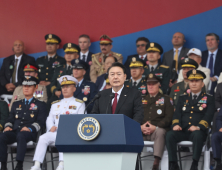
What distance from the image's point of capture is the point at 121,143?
2.09 meters

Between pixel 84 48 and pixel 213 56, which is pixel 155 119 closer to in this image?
pixel 213 56

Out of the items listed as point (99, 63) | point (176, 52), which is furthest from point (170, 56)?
point (99, 63)

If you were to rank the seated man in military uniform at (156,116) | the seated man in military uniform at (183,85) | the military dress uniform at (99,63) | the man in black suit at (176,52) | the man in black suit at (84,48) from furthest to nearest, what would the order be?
the man in black suit at (84,48) → the military dress uniform at (99,63) → the man in black suit at (176,52) → the seated man in military uniform at (183,85) → the seated man in military uniform at (156,116)

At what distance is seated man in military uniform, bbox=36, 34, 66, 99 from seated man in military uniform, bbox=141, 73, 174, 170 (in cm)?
233

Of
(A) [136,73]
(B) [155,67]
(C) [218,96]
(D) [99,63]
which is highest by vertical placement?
(D) [99,63]

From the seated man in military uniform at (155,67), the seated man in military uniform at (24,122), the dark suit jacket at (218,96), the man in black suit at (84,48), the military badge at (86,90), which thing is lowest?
the seated man in military uniform at (24,122)

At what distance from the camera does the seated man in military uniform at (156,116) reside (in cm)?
418

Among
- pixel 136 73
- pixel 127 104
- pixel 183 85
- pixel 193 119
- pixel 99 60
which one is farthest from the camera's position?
pixel 99 60

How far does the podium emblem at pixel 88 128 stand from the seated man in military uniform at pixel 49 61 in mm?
4399

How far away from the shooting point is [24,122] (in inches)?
192

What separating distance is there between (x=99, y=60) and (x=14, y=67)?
6.31ft

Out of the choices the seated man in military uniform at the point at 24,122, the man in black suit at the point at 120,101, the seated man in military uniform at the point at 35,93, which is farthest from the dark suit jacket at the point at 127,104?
the seated man in military uniform at the point at 35,93

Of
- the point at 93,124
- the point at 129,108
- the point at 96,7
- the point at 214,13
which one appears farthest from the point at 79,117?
the point at 96,7

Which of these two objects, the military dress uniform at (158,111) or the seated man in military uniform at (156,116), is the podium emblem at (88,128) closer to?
the seated man in military uniform at (156,116)
